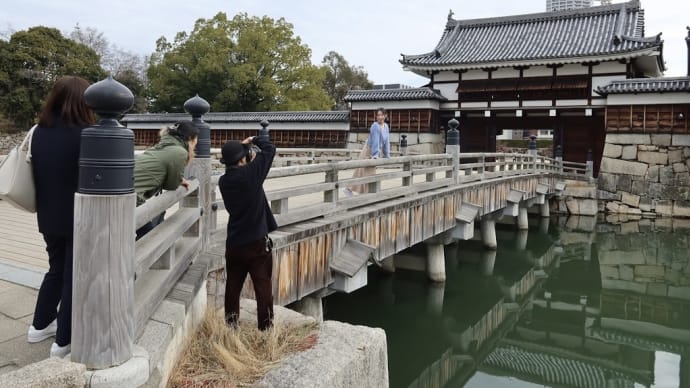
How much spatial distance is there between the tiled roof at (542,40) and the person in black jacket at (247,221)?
2058 cm

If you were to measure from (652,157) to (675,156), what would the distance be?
0.75 meters

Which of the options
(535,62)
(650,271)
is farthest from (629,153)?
(650,271)

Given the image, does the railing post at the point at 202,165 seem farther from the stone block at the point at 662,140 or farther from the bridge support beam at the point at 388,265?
the stone block at the point at 662,140

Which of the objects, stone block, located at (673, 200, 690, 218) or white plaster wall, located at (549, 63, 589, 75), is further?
white plaster wall, located at (549, 63, 589, 75)

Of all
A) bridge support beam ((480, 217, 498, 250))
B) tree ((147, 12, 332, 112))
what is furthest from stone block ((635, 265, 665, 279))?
tree ((147, 12, 332, 112))

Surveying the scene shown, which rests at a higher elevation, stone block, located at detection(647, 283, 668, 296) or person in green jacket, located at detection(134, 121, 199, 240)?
person in green jacket, located at detection(134, 121, 199, 240)

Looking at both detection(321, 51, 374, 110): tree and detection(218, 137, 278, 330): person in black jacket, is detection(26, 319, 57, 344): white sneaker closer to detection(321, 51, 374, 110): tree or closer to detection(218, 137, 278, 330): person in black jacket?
detection(218, 137, 278, 330): person in black jacket

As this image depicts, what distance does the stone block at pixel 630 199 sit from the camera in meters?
19.6

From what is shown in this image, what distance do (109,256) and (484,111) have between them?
75.6 ft

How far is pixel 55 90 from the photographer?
8.78 ft

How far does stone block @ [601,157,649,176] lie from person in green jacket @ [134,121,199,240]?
20.3m

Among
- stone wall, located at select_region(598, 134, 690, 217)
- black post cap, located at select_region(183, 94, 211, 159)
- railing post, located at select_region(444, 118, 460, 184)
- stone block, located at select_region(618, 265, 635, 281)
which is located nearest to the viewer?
black post cap, located at select_region(183, 94, 211, 159)

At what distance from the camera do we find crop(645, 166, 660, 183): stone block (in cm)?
1928

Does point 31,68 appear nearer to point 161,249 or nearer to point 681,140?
point 161,249
